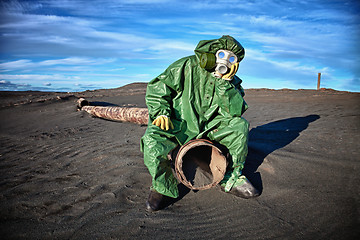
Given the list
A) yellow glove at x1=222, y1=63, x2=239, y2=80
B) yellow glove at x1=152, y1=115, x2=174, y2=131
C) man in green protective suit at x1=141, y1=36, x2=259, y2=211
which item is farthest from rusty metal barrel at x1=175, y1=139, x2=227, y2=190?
yellow glove at x1=222, y1=63, x2=239, y2=80

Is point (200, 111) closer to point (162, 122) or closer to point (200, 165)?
point (162, 122)

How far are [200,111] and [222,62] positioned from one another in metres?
0.60

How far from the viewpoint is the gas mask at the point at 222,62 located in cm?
235

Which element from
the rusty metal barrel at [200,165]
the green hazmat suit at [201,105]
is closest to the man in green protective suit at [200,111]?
the green hazmat suit at [201,105]

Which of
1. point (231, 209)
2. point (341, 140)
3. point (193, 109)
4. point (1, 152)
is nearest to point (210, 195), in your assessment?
point (231, 209)

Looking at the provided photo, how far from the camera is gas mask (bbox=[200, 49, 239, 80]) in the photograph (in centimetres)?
235

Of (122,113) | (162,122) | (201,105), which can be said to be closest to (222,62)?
(201,105)

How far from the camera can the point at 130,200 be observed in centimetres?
237

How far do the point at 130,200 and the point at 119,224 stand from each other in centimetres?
38

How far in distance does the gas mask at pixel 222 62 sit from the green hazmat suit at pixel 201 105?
0.07 m

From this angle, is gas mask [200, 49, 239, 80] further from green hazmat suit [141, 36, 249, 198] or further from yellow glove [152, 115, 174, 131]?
yellow glove [152, 115, 174, 131]

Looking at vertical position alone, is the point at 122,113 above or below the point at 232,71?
below

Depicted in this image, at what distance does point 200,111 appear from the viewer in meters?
2.62

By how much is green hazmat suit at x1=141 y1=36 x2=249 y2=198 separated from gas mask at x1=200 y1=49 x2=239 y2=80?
0.07m
